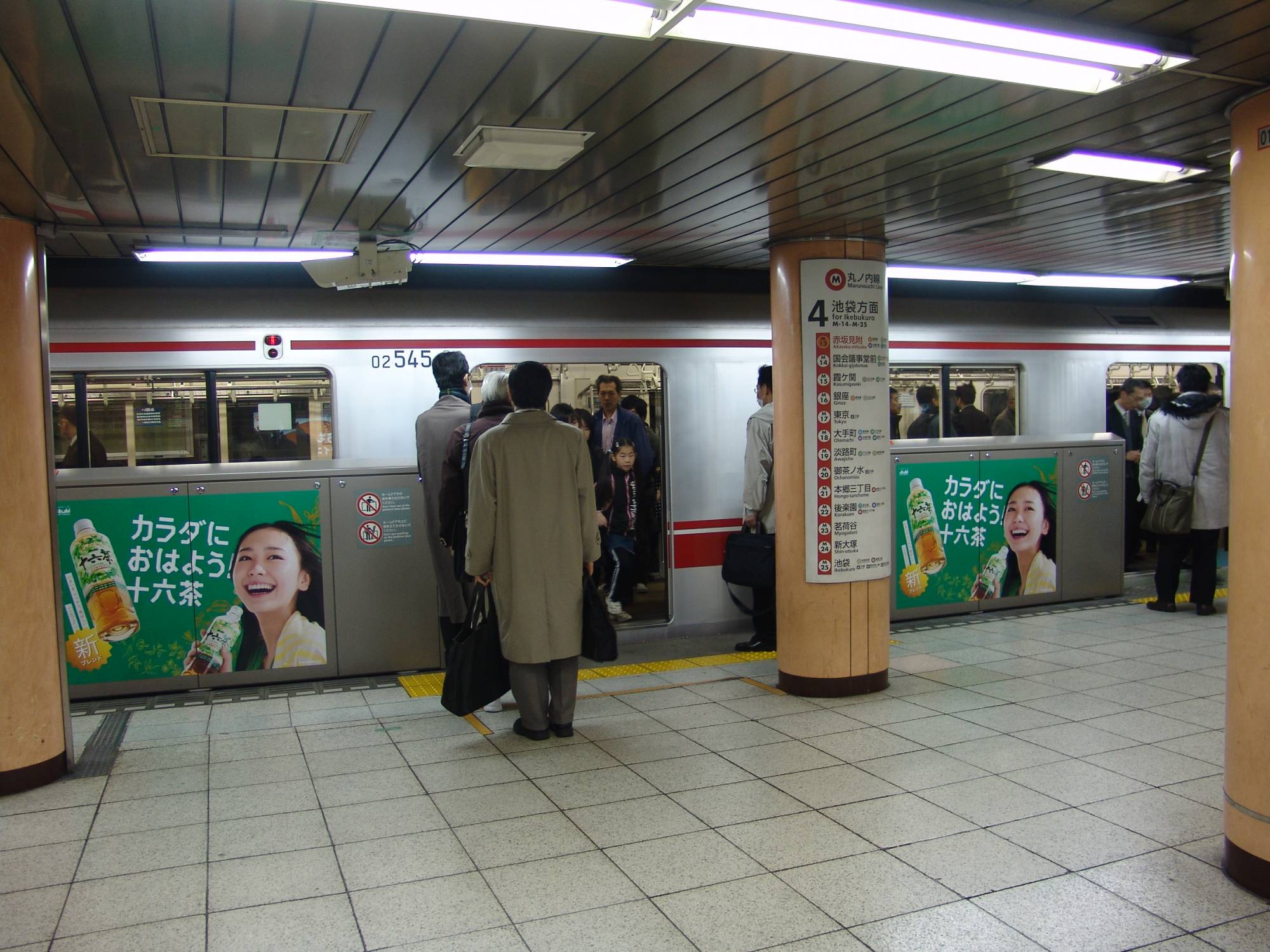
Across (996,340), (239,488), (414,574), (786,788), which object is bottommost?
(786,788)

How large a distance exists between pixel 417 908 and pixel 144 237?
3.92 meters

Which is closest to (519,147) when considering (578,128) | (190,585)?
(578,128)

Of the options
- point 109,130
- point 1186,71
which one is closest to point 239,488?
point 109,130

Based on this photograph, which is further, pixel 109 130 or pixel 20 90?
pixel 109 130

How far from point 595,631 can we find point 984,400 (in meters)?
5.16

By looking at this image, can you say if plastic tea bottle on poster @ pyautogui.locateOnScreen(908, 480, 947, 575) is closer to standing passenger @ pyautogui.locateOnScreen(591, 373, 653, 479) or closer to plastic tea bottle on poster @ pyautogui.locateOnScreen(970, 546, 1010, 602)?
plastic tea bottle on poster @ pyautogui.locateOnScreen(970, 546, 1010, 602)

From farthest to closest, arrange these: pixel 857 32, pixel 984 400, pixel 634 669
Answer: pixel 984 400 < pixel 634 669 < pixel 857 32

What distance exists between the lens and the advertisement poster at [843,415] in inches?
220

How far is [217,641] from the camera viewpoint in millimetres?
6129

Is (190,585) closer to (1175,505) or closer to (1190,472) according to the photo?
(1175,505)

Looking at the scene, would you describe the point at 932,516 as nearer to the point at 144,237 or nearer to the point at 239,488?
the point at 239,488

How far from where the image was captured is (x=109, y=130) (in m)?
3.59

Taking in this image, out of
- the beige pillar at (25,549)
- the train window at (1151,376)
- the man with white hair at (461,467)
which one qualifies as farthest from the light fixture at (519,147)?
the train window at (1151,376)

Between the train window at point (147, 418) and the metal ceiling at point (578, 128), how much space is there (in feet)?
2.63
